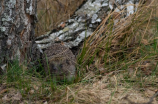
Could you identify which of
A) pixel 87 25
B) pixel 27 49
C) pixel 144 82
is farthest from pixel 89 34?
pixel 144 82

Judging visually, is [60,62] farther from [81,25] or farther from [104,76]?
[81,25]

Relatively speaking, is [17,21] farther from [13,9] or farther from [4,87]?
[4,87]

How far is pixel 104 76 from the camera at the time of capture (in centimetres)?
314

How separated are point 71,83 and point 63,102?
0.52m

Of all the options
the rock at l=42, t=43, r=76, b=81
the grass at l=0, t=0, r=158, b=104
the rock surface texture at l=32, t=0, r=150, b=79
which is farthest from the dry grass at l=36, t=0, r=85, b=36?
the rock at l=42, t=43, r=76, b=81

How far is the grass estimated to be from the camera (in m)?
2.62

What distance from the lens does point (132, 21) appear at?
348 centimetres

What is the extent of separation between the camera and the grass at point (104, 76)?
103 inches

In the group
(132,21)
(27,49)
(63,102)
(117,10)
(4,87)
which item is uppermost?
(117,10)

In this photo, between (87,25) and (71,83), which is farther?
(87,25)

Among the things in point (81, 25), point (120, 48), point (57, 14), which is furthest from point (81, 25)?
point (57, 14)

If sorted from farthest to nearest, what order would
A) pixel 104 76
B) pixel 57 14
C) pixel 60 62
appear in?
pixel 57 14
pixel 60 62
pixel 104 76

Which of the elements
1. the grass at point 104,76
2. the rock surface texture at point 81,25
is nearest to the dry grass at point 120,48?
the grass at point 104,76

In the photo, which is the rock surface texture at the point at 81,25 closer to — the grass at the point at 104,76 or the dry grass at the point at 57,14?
the grass at the point at 104,76
